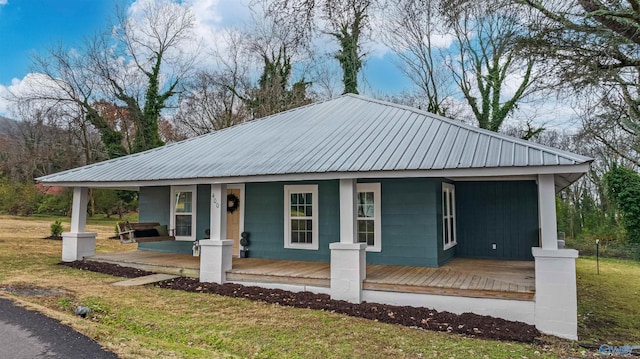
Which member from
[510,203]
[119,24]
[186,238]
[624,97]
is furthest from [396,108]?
[119,24]

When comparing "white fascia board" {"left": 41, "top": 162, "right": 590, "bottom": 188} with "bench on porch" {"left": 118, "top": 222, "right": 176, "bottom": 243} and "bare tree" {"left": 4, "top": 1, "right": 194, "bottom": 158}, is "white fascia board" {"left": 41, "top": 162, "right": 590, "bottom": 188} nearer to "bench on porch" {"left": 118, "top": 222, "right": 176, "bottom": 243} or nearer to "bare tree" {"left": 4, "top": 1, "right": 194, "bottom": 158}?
"bench on porch" {"left": 118, "top": 222, "right": 176, "bottom": 243}

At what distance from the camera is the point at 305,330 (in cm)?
539

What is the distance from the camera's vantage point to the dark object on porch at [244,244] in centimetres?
1005

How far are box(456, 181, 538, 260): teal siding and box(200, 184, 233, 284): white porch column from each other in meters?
6.08

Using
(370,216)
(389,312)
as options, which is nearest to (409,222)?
(370,216)

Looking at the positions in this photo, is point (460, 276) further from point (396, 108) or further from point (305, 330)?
point (396, 108)

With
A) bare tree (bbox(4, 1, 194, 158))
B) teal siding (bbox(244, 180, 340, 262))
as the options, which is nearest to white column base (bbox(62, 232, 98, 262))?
teal siding (bbox(244, 180, 340, 262))

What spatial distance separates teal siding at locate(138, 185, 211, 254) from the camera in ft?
35.0

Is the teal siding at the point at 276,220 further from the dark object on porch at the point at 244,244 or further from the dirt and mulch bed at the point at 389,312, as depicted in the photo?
A: the dirt and mulch bed at the point at 389,312

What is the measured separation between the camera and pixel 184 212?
11.0 meters

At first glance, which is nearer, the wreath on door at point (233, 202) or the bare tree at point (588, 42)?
the bare tree at point (588, 42)

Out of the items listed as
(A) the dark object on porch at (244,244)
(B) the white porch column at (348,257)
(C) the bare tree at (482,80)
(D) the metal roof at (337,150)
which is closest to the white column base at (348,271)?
(B) the white porch column at (348,257)

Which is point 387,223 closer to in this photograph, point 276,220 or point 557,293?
point 276,220

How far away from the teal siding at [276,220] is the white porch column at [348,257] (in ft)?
7.25
